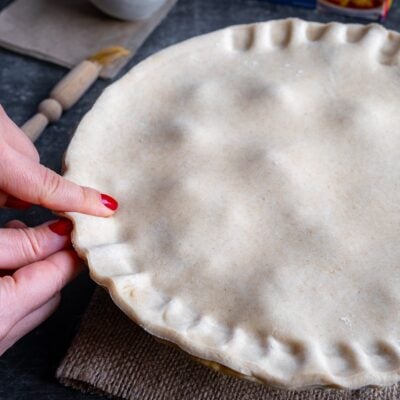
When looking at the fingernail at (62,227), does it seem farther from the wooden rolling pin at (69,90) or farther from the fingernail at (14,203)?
the wooden rolling pin at (69,90)

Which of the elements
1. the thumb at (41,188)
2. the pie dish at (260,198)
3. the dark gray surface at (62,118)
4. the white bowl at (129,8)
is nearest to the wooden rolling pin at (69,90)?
the dark gray surface at (62,118)

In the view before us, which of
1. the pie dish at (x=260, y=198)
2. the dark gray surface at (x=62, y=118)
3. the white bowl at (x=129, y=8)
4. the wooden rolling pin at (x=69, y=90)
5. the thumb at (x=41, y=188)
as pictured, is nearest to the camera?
the pie dish at (x=260, y=198)

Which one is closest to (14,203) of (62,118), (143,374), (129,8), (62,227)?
(62,227)

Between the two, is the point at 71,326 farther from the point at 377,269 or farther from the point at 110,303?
the point at 377,269

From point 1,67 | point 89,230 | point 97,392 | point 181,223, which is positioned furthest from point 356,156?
point 1,67

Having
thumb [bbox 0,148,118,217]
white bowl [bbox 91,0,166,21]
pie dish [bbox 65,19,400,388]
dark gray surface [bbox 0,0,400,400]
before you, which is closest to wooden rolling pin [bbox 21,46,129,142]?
dark gray surface [bbox 0,0,400,400]

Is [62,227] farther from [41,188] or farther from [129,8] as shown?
[129,8]
